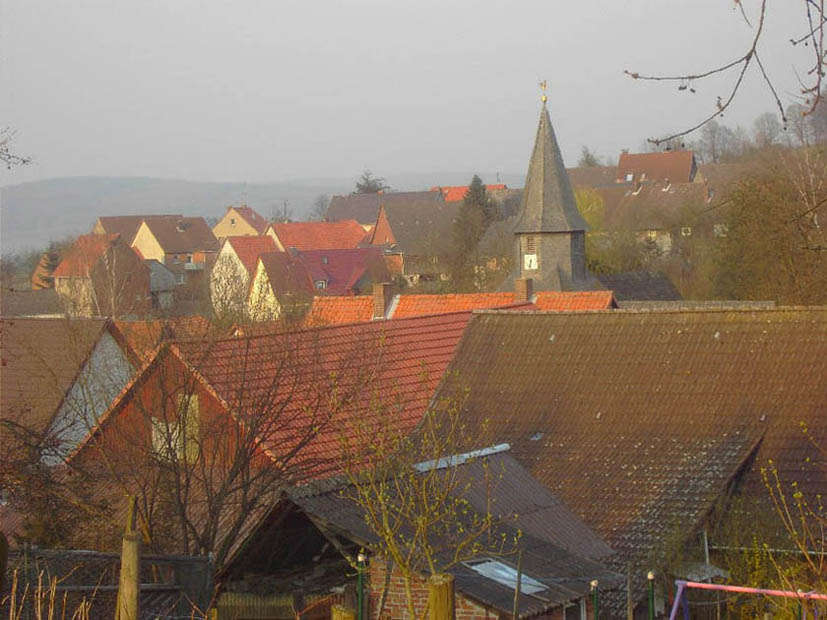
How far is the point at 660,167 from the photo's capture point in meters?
Result: 101

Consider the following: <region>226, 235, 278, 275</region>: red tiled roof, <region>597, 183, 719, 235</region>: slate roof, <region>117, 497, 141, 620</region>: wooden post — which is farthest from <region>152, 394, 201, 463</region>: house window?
<region>226, 235, 278, 275</region>: red tiled roof

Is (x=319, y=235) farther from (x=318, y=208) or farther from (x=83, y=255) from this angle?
(x=318, y=208)

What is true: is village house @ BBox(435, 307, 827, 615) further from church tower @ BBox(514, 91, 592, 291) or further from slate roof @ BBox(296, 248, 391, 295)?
slate roof @ BBox(296, 248, 391, 295)

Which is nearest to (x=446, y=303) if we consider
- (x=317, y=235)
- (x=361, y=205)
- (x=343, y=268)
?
(x=343, y=268)

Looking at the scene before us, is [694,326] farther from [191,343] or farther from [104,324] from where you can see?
[104,324]

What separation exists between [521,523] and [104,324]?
15271 millimetres

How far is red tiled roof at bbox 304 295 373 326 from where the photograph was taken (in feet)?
100

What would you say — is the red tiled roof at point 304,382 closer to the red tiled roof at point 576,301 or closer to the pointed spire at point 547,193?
the red tiled roof at point 576,301

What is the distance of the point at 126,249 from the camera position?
61688mm

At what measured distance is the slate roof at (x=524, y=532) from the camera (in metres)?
8.71

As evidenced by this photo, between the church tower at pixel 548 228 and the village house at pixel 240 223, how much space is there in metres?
77.1

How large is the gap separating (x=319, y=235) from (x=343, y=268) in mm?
24837

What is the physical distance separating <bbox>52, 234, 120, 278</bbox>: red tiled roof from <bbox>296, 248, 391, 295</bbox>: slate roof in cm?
1075

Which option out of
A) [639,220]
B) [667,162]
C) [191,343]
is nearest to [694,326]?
[191,343]
